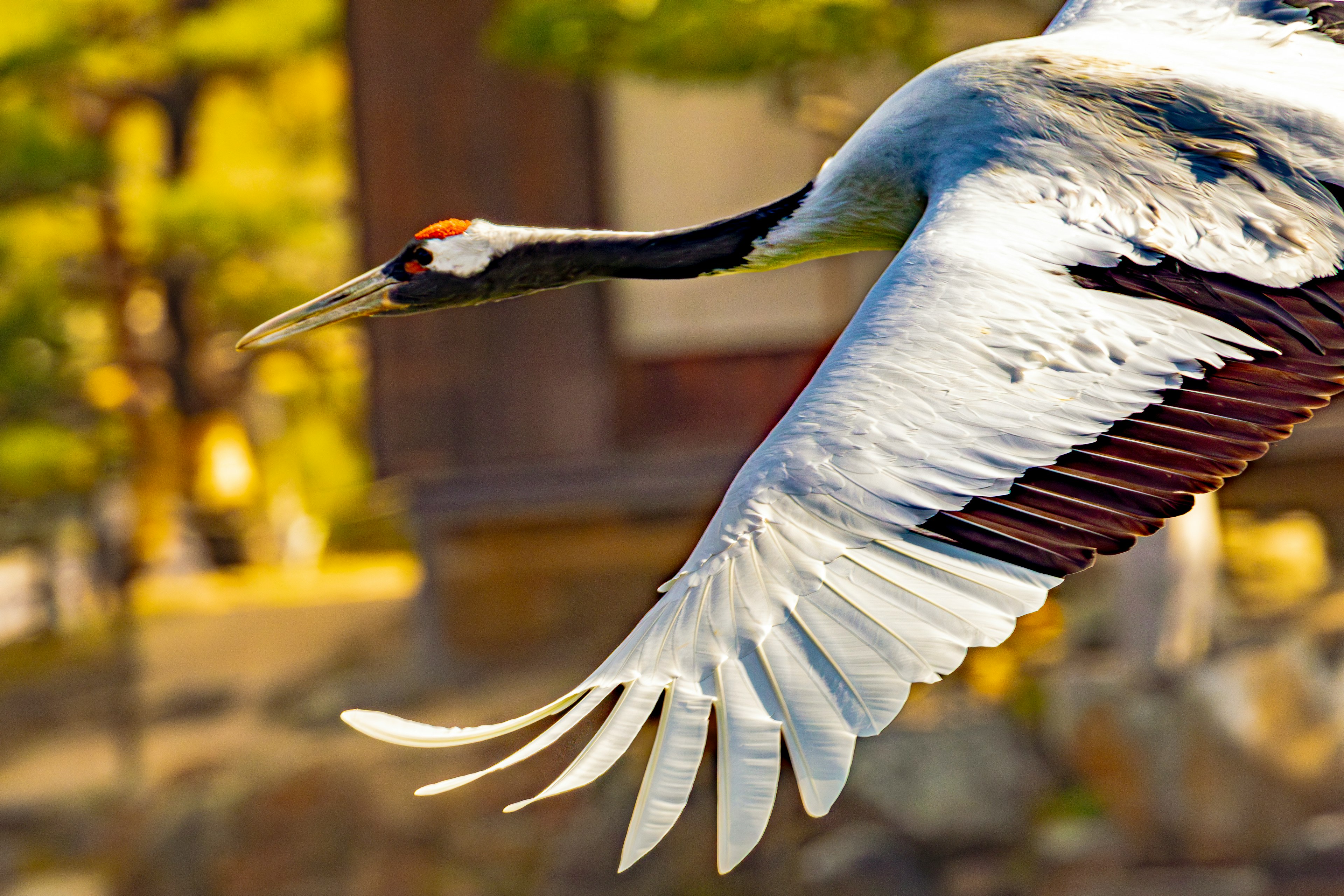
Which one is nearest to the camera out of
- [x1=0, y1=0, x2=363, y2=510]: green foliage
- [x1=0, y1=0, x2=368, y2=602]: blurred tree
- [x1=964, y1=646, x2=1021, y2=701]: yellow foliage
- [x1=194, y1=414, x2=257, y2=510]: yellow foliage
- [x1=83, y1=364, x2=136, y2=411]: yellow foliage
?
[x1=964, y1=646, x2=1021, y2=701]: yellow foliage

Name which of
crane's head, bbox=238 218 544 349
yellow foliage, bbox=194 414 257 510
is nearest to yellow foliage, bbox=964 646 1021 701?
crane's head, bbox=238 218 544 349

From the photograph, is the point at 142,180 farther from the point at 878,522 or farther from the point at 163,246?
the point at 878,522

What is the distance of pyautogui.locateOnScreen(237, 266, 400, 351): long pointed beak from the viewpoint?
328 centimetres

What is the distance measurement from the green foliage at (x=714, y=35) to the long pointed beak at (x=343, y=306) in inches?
137

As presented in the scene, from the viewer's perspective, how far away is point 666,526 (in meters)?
9.05

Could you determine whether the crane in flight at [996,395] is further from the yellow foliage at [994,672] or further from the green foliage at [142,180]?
the green foliage at [142,180]

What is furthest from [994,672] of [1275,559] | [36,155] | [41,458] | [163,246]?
[36,155]

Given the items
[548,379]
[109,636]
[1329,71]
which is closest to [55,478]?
[109,636]

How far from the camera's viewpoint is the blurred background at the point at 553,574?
763 cm

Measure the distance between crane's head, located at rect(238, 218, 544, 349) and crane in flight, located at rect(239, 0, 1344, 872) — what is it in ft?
2.63

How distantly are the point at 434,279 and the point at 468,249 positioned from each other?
0.09 m

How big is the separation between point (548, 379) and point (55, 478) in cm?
425

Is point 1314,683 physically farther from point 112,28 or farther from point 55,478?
point 112,28

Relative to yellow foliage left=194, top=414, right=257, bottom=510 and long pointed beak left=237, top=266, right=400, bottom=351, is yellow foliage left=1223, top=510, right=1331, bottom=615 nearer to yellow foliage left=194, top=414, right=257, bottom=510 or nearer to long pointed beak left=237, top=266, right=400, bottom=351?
long pointed beak left=237, top=266, right=400, bottom=351
